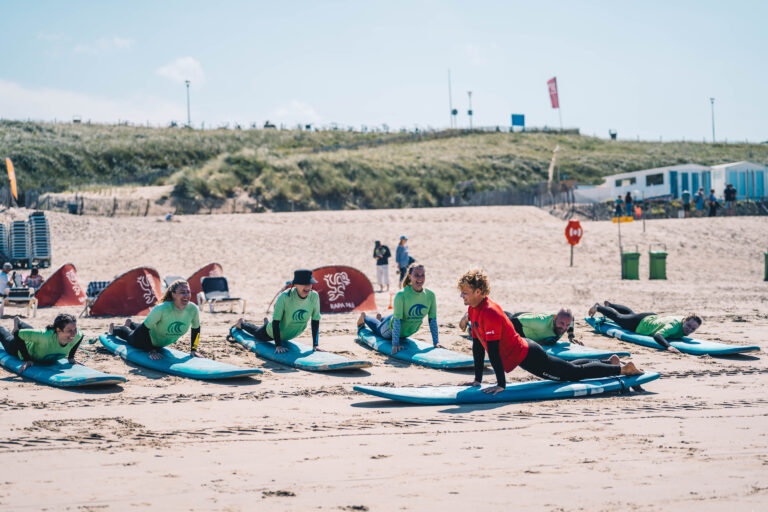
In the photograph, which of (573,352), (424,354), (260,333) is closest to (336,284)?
(260,333)

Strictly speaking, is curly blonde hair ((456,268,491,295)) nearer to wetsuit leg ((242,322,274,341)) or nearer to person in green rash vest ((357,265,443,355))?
person in green rash vest ((357,265,443,355))

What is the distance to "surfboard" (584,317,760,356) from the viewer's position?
9273 millimetres

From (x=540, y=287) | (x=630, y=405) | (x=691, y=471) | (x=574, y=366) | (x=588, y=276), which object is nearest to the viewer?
(x=691, y=471)

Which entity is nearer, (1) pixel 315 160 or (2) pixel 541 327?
(2) pixel 541 327

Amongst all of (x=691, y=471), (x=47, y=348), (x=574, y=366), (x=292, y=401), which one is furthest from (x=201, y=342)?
(x=691, y=471)

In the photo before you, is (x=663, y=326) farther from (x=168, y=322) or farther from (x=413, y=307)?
(x=168, y=322)

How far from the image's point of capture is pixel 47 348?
7.78m

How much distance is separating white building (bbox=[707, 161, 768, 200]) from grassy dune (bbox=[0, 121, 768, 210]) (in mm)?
16353

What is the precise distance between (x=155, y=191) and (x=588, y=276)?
23.6 metres

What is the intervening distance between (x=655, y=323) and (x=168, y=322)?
265 inches

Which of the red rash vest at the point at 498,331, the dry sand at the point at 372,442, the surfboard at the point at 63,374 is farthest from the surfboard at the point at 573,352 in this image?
the surfboard at the point at 63,374

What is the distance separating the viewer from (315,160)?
44812 millimetres

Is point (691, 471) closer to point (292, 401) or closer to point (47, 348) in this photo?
point (292, 401)

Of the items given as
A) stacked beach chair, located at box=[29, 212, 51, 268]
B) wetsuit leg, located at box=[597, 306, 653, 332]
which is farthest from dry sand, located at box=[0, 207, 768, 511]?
stacked beach chair, located at box=[29, 212, 51, 268]
